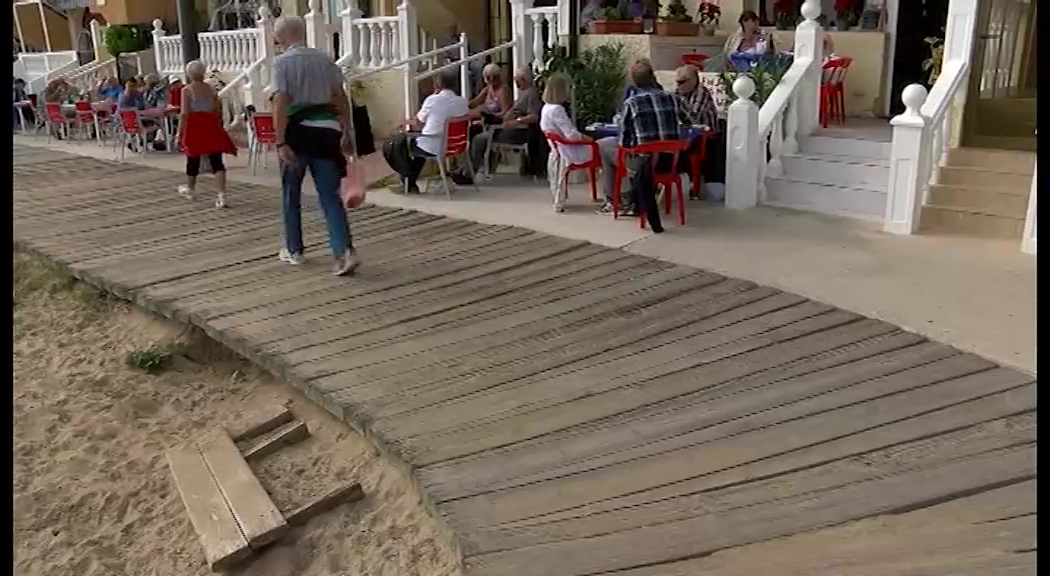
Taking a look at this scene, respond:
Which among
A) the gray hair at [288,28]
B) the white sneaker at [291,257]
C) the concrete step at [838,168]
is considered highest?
the gray hair at [288,28]

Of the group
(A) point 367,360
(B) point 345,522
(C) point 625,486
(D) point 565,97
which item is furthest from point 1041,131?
(D) point 565,97

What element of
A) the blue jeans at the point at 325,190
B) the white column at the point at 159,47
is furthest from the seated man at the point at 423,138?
the white column at the point at 159,47

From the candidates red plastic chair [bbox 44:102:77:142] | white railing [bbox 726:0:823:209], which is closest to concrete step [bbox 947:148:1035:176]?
white railing [bbox 726:0:823:209]

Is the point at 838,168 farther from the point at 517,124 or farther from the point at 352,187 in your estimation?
the point at 352,187

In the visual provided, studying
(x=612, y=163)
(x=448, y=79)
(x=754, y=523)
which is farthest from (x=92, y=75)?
(x=754, y=523)

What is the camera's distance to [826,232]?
20.3ft

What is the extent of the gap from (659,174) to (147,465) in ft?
12.0

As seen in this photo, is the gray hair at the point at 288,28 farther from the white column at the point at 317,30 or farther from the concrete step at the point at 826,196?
the white column at the point at 317,30

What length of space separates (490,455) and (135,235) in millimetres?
4470

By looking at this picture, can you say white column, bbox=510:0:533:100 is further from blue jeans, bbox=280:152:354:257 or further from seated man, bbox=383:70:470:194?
blue jeans, bbox=280:152:354:257

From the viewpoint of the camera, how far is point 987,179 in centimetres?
634

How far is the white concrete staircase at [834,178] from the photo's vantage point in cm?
670

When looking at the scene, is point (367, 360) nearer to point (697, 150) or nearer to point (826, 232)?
point (826, 232)

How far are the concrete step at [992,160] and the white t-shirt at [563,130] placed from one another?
2.48m
